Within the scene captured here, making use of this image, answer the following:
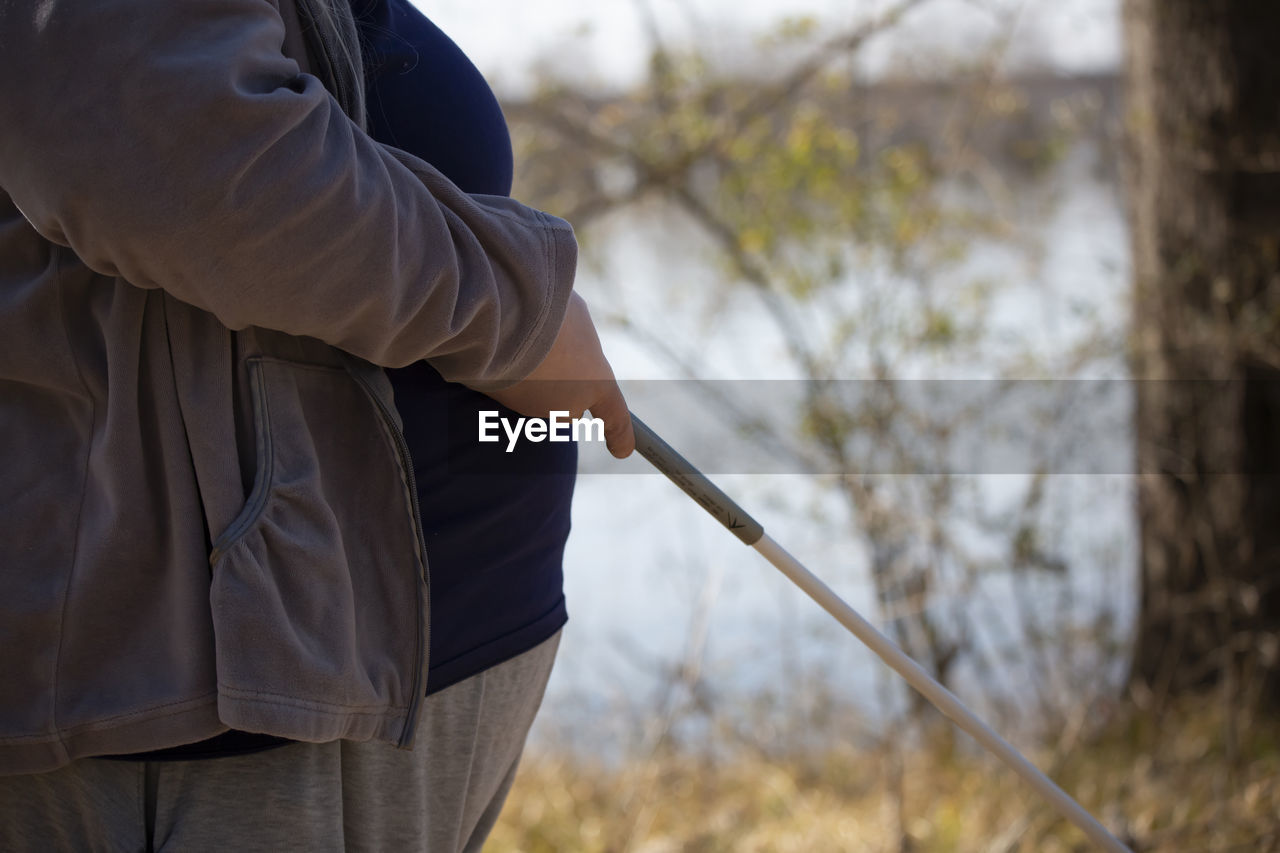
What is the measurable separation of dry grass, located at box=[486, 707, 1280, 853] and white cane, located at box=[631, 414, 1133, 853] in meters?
1.05

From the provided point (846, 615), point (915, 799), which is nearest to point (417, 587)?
point (846, 615)

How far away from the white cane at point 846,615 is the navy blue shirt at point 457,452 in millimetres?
213

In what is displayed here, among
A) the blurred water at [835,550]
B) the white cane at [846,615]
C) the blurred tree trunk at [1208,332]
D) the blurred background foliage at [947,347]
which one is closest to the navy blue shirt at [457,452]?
the white cane at [846,615]

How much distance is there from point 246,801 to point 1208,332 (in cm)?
299

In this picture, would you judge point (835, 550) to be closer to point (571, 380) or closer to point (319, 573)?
point (571, 380)

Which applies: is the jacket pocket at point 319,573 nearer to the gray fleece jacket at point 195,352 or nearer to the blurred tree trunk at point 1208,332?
the gray fleece jacket at point 195,352

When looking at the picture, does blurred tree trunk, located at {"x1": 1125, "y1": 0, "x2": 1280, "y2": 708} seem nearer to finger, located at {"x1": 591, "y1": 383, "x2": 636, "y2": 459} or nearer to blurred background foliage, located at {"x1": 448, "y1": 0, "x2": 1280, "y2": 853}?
blurred background foliage, located at {"x1": 448, "y1": 0, "x2": 1280, "y2": 853}

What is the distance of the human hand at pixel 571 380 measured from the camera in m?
0.96

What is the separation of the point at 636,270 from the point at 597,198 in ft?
1.01

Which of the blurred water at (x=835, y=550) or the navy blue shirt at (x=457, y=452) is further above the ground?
the navy blue shirt at (x=457, y=452)

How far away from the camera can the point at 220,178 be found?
69 cm

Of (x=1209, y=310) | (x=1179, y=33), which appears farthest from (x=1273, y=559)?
(x=1179, y=33)

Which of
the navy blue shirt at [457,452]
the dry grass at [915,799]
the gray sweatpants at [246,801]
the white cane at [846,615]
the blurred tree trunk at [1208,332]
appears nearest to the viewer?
the gray sweatpants at [246,801]

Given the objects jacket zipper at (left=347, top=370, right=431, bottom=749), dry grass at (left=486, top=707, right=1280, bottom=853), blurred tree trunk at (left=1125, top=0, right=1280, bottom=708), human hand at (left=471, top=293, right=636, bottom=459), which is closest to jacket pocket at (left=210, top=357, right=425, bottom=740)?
jacket zipper at (left=347, top=370, right=431, bottom=749)
